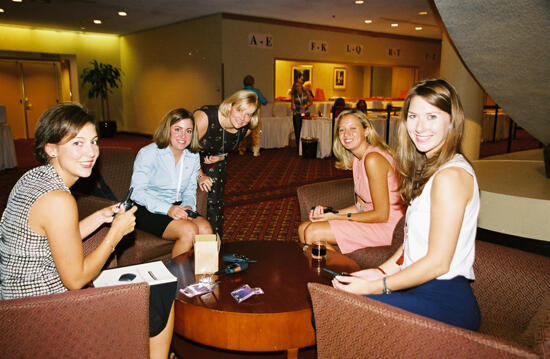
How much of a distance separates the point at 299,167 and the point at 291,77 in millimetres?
7295

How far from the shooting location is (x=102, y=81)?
1308cm

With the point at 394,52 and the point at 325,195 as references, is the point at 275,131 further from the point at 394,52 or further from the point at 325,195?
the point at 325,195

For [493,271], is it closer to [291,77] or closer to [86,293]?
[86,293]

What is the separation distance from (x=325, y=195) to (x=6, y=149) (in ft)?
23.4

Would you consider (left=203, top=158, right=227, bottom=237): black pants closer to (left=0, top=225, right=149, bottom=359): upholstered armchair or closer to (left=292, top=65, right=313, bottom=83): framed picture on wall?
(left=0, top=225, right=149, bottom=359): upholstered armchair

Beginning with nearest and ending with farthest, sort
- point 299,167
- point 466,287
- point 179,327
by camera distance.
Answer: point 466,287, point 179,327, point 299,167

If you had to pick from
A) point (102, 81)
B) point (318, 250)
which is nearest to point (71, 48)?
point (102, 81)

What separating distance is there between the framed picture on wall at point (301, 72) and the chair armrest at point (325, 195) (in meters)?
11.7

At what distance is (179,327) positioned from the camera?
1780 millimetres

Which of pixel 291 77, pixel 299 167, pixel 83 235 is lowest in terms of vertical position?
pixel 299 167

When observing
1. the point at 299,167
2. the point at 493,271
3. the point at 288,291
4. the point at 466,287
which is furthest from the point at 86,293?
the point at 299,167

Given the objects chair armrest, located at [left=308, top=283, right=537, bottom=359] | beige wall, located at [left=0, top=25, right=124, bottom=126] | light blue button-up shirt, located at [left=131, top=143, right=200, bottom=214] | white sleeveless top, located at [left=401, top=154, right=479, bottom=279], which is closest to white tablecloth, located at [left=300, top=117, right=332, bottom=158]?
light blue button-up shirt, located at [left=131, top=143, right=200, bottom=214]

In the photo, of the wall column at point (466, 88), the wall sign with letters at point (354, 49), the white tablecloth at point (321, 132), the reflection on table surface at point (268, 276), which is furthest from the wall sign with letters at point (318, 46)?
the reflection on table surface at point (268, 276)

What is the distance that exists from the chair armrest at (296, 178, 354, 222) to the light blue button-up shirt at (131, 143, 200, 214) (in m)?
0.85
